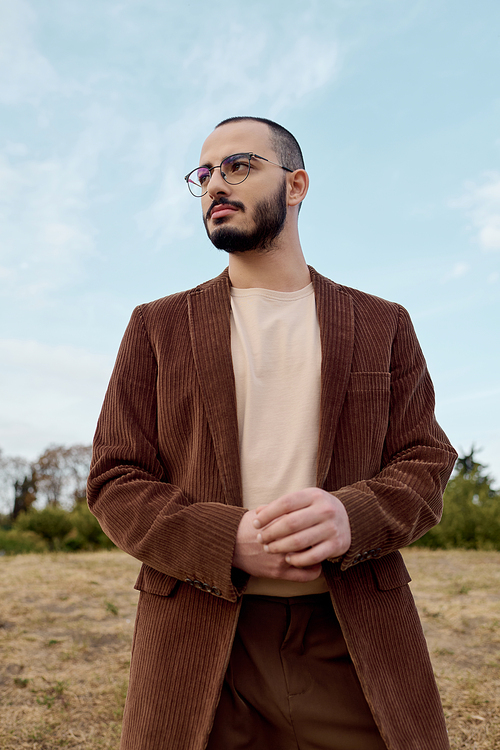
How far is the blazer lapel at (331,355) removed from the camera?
1742 millimetres

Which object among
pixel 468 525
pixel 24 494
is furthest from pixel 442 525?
pixel 24 494

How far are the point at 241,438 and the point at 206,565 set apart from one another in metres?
0.42

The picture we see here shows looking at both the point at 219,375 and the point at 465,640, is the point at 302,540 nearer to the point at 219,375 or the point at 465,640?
the point at 219,375

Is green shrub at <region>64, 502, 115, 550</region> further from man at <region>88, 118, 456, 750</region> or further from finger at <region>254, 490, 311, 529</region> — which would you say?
finger at <region>254, 490, 311, 529</region>

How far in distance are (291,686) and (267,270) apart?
4.39ft

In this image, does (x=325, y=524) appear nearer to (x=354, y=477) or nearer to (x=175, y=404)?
(x=354, y=477)

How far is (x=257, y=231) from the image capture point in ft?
6.59

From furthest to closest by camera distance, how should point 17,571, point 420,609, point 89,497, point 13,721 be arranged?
point 17,571
point 420,609
point 13,721
point 89,497

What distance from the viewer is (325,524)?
4.67 feet

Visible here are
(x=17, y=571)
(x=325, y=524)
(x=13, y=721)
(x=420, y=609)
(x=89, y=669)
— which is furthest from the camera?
(x=17, y=571)

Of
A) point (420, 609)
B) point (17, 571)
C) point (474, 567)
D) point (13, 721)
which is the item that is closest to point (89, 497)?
point (13, 721)

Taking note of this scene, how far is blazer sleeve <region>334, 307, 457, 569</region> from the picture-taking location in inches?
61.6

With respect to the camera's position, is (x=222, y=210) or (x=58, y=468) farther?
(x=58, y=468)

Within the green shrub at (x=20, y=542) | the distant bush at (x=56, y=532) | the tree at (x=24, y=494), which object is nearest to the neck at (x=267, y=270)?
the distant bush at (x=56, y=532)
